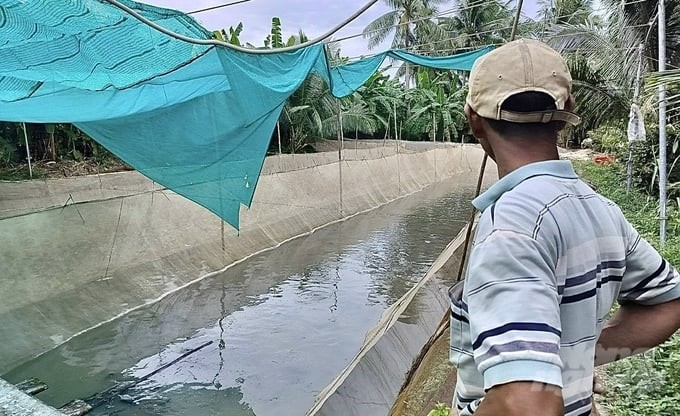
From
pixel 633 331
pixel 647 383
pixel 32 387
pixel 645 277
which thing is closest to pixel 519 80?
pixel 645 277

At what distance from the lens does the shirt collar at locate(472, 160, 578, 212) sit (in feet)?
2.59

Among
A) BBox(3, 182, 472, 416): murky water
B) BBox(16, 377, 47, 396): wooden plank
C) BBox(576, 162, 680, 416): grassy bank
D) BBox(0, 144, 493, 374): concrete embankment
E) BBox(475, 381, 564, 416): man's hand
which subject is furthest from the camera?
BBox(0, 144, 493, 374): concrete embankment

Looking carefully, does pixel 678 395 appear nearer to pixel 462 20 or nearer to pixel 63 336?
Result: pixel 63 336

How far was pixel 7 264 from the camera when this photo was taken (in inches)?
187

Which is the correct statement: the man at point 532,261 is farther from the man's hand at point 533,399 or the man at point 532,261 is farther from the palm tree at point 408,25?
the palm tree at point 408,25

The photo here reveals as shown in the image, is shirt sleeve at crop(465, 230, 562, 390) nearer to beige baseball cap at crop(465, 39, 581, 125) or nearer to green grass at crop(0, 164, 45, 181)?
beige baseball cap at crop(465, 39, 581, 125)

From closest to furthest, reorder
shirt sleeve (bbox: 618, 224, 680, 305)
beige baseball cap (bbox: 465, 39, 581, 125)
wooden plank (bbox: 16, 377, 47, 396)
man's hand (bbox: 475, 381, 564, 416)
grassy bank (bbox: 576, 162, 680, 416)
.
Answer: man's hand (bbox: 475, 381, 564, 416) < beige baseball cap (bbox: 465, 39, 581, 125) < shirt sleeve (bbox: 618, 224, 680, 305) < grassy bank (bbox: 576, 162, 680, 416) < wooden plank (bbox: 16, 377, 47, 396)

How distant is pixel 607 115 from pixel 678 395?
324 inches

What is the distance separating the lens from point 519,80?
2.55 feet

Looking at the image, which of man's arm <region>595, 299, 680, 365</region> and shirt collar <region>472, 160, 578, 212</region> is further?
man's arm <region>595, 299, 680, 365</region>

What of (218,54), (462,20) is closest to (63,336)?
(218,54)

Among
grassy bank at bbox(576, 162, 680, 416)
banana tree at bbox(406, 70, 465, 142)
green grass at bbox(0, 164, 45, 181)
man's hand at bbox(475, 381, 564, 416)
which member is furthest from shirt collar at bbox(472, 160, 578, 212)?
banana tree at bbox(406, 70, 465, 142)

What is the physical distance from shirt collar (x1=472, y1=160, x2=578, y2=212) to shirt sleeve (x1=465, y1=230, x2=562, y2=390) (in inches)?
4.5

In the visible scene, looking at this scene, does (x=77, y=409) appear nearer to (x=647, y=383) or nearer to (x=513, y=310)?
(x=647, y=383)
